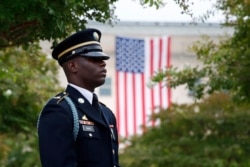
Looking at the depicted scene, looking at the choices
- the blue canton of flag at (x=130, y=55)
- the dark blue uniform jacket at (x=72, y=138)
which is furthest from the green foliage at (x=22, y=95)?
the dark blue uniform jacket at (x=72, y=138)

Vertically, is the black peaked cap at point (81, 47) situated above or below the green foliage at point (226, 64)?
above

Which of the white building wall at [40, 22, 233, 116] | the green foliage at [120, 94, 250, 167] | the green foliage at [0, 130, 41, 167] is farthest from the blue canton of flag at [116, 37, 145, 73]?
the white building wall at [40, 22, 233, 116]

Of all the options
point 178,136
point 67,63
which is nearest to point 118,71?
point 178,136

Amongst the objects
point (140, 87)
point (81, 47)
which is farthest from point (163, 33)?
point (81, 47)

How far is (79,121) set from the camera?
652cm

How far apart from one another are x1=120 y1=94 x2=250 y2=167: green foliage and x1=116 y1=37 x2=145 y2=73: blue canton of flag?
61.3 inches

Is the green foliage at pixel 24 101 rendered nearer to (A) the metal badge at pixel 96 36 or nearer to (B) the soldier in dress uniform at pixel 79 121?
(A) the metal badge at pixel 96 36

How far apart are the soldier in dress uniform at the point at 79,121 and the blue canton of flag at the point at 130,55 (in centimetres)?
2347

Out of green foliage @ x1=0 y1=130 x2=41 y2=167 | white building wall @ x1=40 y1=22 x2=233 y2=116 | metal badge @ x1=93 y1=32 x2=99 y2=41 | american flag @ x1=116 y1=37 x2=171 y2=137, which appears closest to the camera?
metal badge @ x1=93 y1=32 x2=99 y2=41

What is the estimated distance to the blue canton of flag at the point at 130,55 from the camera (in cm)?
3050

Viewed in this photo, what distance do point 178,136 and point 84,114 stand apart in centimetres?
2408

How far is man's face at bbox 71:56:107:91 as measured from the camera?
21.4ft

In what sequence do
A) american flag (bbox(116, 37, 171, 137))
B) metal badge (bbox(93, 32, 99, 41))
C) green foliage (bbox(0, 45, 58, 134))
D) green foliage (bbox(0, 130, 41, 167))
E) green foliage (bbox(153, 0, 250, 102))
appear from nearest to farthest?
metal badge (bbox(93, 32, 99, 41))
green foliage (bbox(153, 0, 250, 102))
green foliage (bbox(0, 45, 58, 134))
green foliage (bbox(0, 130, 41, 167))
american flag (bbox(116, 37, 171, 137))

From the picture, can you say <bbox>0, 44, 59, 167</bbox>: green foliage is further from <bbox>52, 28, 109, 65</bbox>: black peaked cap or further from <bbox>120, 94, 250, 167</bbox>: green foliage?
<bbox>52, 28, 109, 65</bbox>: black peaked cap
